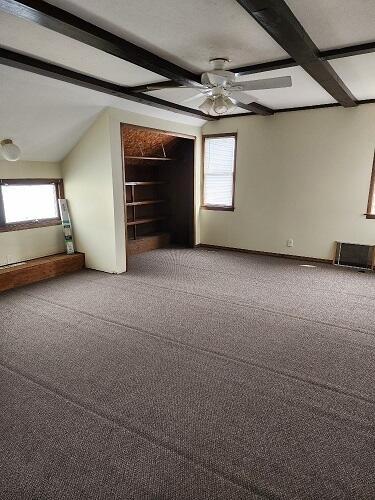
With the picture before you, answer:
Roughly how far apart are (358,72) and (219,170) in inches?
121

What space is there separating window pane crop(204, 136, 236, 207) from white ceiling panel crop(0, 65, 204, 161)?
1.50 metres

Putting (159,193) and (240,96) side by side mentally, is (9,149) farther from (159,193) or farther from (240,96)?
(159,193)

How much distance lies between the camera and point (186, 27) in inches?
92.2

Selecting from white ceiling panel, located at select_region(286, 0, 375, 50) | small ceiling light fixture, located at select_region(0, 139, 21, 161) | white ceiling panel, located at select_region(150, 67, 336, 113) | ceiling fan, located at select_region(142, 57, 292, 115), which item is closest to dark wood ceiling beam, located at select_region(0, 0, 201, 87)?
ceiling fan, located at select_region(142, 57, 292, 115)

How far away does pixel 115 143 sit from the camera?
4484mm

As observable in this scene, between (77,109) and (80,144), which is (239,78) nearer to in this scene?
(77,109)

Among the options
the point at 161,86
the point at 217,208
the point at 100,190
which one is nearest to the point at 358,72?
the point at 161,86

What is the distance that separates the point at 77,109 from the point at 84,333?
110 inches

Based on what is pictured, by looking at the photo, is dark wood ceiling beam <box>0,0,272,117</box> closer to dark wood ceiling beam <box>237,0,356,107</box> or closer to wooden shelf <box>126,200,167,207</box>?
dark wood ceiling beam <box>237,0,356,107</box>

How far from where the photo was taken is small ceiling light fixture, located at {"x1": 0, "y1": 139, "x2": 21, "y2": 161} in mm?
3896

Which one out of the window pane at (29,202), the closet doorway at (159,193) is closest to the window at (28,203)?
the window pane at (29,202)

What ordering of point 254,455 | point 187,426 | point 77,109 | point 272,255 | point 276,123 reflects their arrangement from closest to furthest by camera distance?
point 254,455
point 187,426
point 77,109
point 276,123
point 272,255

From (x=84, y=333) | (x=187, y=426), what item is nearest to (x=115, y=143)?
(x=84, y=333)

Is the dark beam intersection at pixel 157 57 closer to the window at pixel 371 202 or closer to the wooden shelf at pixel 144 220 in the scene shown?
the window at pixel 371 202
